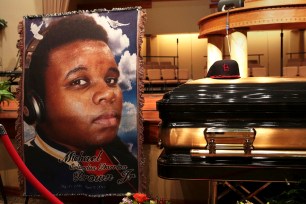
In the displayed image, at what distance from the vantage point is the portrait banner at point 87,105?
88.8 inches

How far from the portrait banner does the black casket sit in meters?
0.80

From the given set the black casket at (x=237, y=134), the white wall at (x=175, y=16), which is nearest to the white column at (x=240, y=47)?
the black casket at (x=237, y=134)

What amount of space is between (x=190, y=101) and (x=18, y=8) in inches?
332

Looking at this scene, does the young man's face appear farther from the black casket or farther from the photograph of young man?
the black casket

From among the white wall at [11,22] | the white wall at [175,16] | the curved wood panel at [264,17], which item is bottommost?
the curved wood panel at [264,17]

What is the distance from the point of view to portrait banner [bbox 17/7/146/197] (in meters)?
2.26

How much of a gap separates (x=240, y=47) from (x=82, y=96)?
165cm

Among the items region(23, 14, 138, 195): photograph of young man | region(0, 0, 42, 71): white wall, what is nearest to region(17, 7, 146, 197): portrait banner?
region(23, 14, 138, 195): photograph of young man

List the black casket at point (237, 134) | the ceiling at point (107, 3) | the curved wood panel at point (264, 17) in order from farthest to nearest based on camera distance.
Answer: the ceiling at point (107, 3), the curved wood panel at point (264, 17), the black casket at point (237, 134)

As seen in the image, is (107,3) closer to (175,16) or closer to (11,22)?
(175,16)

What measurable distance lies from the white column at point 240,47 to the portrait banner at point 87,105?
4.10ft

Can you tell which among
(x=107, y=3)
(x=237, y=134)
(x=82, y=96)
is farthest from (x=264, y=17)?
(x=107, y=3)

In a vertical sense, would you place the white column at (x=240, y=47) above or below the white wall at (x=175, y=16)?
below

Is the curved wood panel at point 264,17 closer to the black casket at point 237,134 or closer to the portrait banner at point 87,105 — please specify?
the portrait banner at point 87,105
